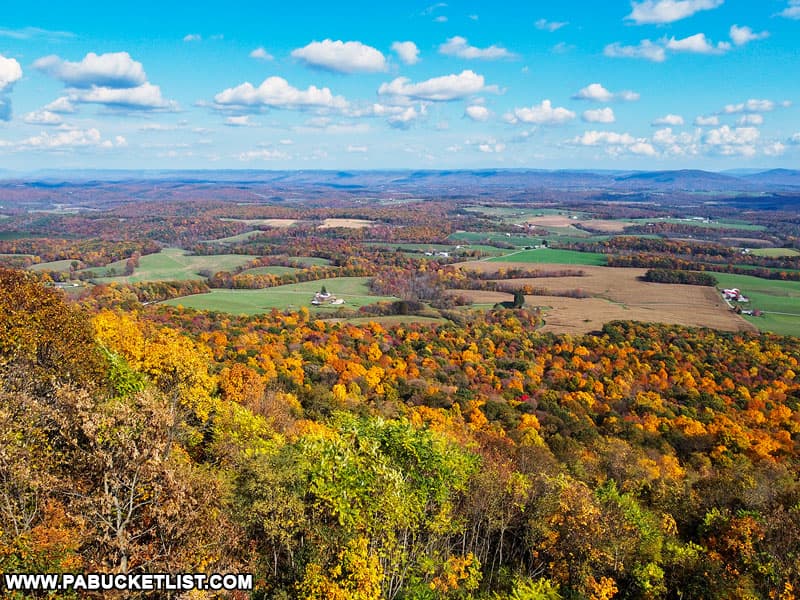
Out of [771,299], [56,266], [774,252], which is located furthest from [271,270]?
[774,252]

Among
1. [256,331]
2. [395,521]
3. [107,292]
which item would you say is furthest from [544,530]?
[107,292]

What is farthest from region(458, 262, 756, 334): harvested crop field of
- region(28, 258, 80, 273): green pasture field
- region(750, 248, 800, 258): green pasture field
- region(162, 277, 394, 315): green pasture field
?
region(28, 258, 80, 273): green pasture field

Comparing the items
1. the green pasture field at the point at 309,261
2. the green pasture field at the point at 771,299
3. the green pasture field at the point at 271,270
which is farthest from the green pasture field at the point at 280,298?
the green pasture field at the point at 771,299

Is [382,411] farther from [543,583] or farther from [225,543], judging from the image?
[225,543]

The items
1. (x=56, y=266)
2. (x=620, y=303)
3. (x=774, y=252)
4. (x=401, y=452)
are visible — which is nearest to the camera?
(x=401, y=452)

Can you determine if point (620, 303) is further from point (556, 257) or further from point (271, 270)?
point (271, 270)

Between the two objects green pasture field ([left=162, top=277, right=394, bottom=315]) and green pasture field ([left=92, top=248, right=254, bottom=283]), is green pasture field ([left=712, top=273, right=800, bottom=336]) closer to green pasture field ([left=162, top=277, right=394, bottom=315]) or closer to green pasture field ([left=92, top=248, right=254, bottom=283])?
green pasture field ([left=162, top=277, right=394, bottom=315])

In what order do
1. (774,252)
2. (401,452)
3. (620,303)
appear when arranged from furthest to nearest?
1. (774,252)
2. (620,303)
3. (401,452)
